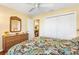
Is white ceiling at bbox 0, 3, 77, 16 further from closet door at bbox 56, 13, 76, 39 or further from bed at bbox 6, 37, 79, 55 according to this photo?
bed at bbox 6, 37, 79, 55

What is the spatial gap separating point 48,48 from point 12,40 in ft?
1.50

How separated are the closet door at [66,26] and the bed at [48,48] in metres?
0.07

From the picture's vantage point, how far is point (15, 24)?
145 cm

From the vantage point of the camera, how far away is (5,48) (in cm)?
134

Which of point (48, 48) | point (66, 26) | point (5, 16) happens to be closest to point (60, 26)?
point (66, 26)

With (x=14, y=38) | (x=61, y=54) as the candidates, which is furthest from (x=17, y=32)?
(x=61, y=54)

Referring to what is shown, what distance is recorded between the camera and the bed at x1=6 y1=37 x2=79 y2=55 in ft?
4.31

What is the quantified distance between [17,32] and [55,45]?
0.52 metres

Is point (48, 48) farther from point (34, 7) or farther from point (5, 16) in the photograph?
point (5, 16)

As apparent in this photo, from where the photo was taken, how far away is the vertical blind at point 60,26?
1372 millimetres

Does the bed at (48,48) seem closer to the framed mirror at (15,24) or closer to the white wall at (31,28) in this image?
the white wall at (31,28)

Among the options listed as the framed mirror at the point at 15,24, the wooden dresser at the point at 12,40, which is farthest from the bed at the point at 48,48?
the framed mirror at the point at 15,24

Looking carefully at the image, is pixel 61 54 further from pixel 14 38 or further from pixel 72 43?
pixel 14 38

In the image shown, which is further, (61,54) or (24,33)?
(24,33)
